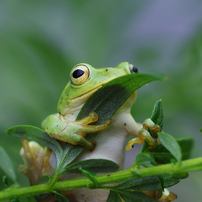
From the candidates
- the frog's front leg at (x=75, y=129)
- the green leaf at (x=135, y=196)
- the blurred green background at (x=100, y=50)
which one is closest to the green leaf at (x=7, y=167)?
the frog's front leg at (x=75, y=129)

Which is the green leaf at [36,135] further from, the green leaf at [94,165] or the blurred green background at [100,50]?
the blurred green background at [100,50]

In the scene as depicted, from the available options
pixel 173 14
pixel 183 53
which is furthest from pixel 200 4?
pixel 183 53

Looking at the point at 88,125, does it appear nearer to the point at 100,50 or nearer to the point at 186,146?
the point at 186,146

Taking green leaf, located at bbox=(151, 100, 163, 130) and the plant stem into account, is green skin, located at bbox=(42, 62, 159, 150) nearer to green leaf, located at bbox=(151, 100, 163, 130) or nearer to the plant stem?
green leaf, located at bbox=(151, 100, 163, 130)

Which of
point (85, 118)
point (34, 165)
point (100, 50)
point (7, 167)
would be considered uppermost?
point (100, 50)

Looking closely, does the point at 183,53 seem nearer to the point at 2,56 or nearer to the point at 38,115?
the point at 38,115

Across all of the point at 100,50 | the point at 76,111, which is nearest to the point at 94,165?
the point at 76,111

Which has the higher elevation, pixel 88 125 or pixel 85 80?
pixel 85 80
